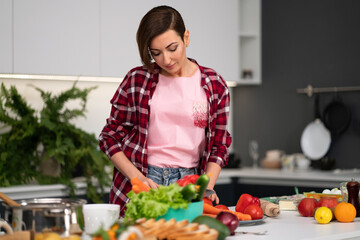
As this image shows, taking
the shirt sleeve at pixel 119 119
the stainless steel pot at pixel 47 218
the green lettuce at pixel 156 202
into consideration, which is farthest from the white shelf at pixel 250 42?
the stainless steel pot at pixel 47 218

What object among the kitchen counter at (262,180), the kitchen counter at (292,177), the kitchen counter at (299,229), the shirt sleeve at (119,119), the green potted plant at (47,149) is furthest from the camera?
the kitchen counter at (292,177)

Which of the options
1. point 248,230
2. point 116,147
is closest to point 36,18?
point 116,147

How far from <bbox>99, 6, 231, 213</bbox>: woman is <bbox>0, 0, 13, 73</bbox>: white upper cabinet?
1.47 meters

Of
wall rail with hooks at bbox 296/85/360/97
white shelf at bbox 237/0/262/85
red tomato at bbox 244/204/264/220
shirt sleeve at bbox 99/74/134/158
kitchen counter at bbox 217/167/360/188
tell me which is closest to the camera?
red tomato at bbox 244/204/264/220

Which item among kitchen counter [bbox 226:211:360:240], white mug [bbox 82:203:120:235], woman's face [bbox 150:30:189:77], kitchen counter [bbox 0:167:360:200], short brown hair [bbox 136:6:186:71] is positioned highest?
short brown hair [bbox 136:6:186:71]

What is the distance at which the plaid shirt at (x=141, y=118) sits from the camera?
2494mm

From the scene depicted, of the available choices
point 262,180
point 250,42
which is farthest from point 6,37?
point 250,42

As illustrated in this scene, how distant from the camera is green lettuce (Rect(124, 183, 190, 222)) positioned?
1662mm

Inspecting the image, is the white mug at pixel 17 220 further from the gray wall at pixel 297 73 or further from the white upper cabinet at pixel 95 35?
the gray wall at pixel 297 73

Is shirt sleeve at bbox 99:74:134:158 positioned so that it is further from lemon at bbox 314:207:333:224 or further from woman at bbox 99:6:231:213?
lemon at bbox 314:207:333:224

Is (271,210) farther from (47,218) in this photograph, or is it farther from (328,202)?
(47,218)

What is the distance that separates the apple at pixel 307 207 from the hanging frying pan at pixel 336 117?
7.43ft

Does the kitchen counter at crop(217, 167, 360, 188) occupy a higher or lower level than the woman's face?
lower

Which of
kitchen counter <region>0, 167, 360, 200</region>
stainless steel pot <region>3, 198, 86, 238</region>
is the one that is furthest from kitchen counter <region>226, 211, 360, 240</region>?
kitchen counter <region>0, 167, 360, 200</region>
